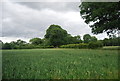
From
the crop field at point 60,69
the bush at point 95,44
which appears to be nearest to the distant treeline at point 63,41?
the bush at point 95,44

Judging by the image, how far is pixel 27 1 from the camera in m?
7.28

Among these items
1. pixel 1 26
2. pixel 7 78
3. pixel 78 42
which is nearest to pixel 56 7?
pixel 1 26

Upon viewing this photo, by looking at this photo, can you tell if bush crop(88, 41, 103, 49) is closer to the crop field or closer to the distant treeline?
the distant treeline

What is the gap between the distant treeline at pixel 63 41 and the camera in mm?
21516

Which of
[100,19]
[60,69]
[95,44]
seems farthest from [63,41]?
[60,69]

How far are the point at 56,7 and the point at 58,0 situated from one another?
0.64 meters

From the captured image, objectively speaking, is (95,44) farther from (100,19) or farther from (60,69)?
(60,69)

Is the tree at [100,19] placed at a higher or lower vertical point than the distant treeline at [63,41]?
higher

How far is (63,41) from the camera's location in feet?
83.9

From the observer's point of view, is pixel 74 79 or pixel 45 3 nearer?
pixel 74 79

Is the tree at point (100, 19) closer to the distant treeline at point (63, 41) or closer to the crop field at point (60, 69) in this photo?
the distant treeline at point (63, 41)

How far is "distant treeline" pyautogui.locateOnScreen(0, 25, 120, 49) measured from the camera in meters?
21.5

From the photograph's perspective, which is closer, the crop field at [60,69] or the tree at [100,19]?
the crop field at [60,69]

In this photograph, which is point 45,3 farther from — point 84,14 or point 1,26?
point 84,14
